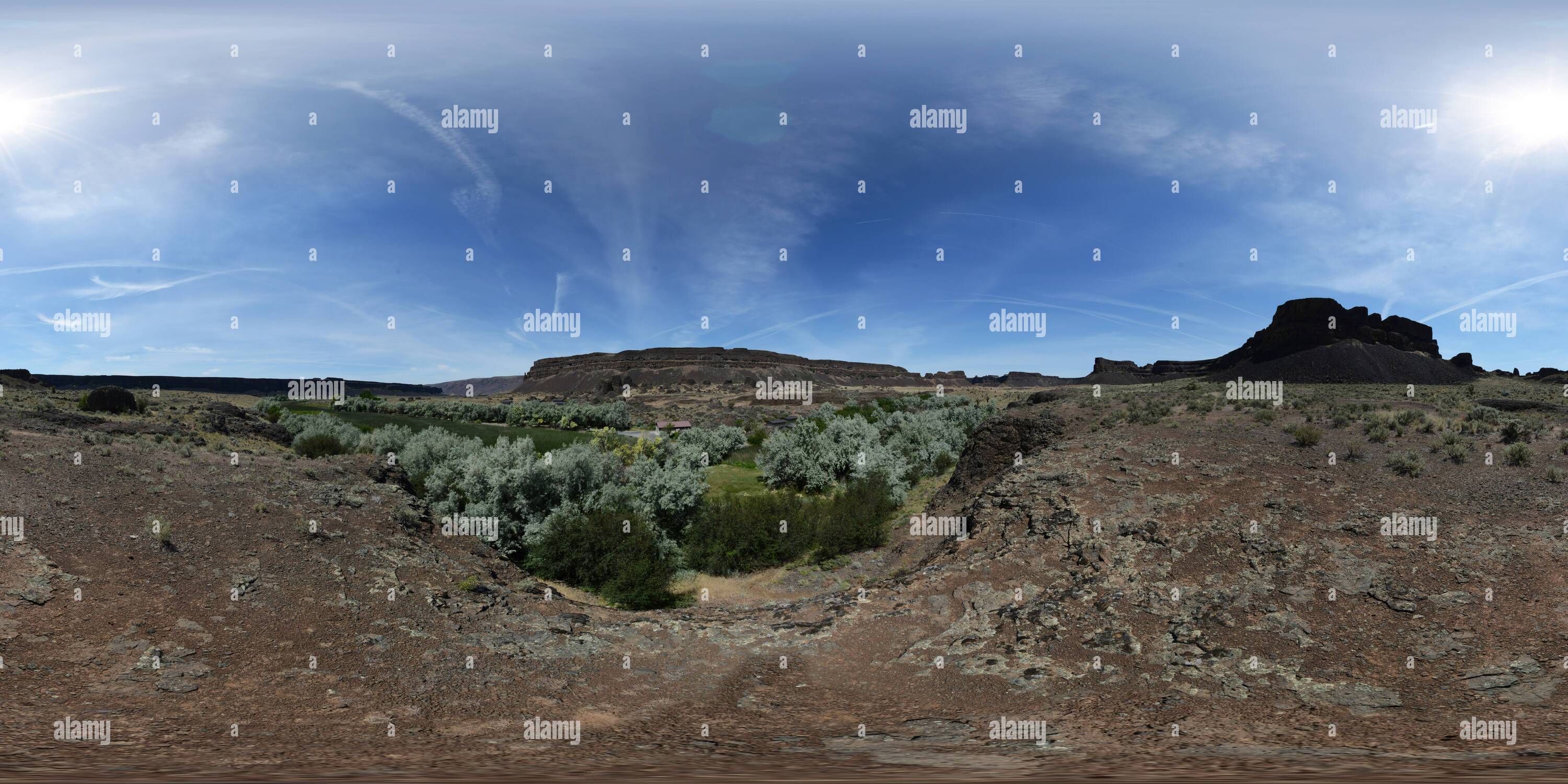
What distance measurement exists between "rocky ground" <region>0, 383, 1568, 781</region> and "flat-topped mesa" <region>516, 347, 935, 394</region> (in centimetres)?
12488

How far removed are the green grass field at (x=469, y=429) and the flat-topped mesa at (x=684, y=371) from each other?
72.8m

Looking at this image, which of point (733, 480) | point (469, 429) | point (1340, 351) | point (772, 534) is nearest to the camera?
point (772, 534)

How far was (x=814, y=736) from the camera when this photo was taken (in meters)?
5.69

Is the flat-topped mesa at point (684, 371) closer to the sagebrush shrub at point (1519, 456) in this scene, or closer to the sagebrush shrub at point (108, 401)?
the sagebrush shrub at point (108, 401)

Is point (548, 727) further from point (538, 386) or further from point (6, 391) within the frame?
point (538, 386)

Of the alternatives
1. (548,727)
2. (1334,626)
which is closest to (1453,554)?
(1334,626)

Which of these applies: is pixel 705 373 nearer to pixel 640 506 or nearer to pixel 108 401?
pixel 108 401

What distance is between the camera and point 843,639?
898 cm

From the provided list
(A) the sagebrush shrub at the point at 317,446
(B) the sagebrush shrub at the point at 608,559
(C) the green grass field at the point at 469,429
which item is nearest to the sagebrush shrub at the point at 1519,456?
(B) the sagebrush shrub at the point at 608,559

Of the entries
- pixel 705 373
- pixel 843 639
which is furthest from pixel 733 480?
pixel 705 373

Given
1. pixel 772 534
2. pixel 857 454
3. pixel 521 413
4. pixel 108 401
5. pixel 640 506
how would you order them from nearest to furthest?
1. pixel 772 534
2. pixel 640 506
3. pixel 857 454
4. pixel 108 401
5. pixel 521 413

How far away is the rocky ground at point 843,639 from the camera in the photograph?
4.95 m

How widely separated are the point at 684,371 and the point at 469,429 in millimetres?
101873

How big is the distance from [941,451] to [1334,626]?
2047cm
